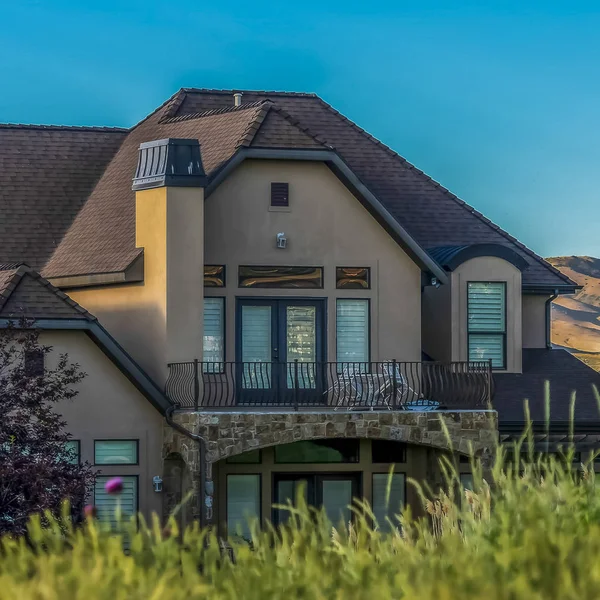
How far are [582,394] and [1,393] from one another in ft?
44.6

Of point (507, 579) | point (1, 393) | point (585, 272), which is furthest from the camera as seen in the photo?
point (585, 272)

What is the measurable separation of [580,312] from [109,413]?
2709 inches

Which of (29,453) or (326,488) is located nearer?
(29,453)

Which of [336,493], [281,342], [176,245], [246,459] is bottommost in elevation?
[336,493]

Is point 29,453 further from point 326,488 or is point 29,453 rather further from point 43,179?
point 43,179

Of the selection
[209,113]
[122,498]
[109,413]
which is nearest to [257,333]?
[109,413]

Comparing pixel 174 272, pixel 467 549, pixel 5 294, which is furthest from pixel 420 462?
pixel 467 549

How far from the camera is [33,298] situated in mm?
25312

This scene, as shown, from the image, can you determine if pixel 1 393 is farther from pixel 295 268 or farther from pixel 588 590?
pixel 588 590

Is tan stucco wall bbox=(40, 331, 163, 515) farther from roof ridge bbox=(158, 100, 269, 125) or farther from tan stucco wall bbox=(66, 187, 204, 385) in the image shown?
roof ridge bbox=(158, 100, 269, 125)

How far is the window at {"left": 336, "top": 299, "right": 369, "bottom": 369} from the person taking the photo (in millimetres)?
27938

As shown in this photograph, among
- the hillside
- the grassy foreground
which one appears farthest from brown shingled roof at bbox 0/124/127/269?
the hillside

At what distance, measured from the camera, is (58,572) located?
7.02 m

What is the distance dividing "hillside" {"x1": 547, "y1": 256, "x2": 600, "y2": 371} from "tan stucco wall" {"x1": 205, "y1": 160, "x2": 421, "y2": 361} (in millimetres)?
42513
